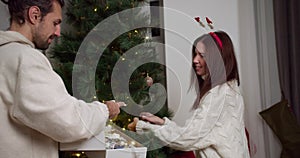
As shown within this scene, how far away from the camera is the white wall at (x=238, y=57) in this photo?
8.16ft

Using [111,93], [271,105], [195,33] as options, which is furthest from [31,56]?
[271,105]

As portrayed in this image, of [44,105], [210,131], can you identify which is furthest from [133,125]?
[44,105]

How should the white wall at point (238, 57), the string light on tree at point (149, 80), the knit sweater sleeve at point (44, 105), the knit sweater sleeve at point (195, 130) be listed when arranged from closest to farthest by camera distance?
1. the knit sweater sleeve at point (44, 105)
2. the knit sweater sleeve at point (195, 130)
3. the string light on tree at point (149, 80)
4. the white wall at point (238, 57)

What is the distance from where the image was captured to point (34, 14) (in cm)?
126

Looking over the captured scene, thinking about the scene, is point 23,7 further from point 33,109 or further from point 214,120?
point 214,120

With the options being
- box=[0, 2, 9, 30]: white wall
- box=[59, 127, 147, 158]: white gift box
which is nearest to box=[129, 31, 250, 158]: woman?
box=[59, 127, 147, 158]: white gift box

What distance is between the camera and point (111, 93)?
74.1 inches

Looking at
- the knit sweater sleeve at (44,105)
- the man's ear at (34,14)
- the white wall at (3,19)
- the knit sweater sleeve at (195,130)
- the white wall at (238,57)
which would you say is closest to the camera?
the knit sweater sleeve at (44,105)

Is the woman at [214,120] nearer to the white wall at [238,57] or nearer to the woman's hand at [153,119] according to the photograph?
the woman's hand at [153,119]

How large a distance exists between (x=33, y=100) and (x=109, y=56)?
0.81m

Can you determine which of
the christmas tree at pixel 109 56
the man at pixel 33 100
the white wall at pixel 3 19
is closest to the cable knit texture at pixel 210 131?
the christmas tree at pixel 109 56

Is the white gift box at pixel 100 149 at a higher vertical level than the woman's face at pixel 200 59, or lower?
lower

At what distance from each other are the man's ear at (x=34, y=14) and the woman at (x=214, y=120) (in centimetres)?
77

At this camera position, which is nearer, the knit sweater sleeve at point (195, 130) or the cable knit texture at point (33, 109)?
the cable knit texture at point (33, 109)
